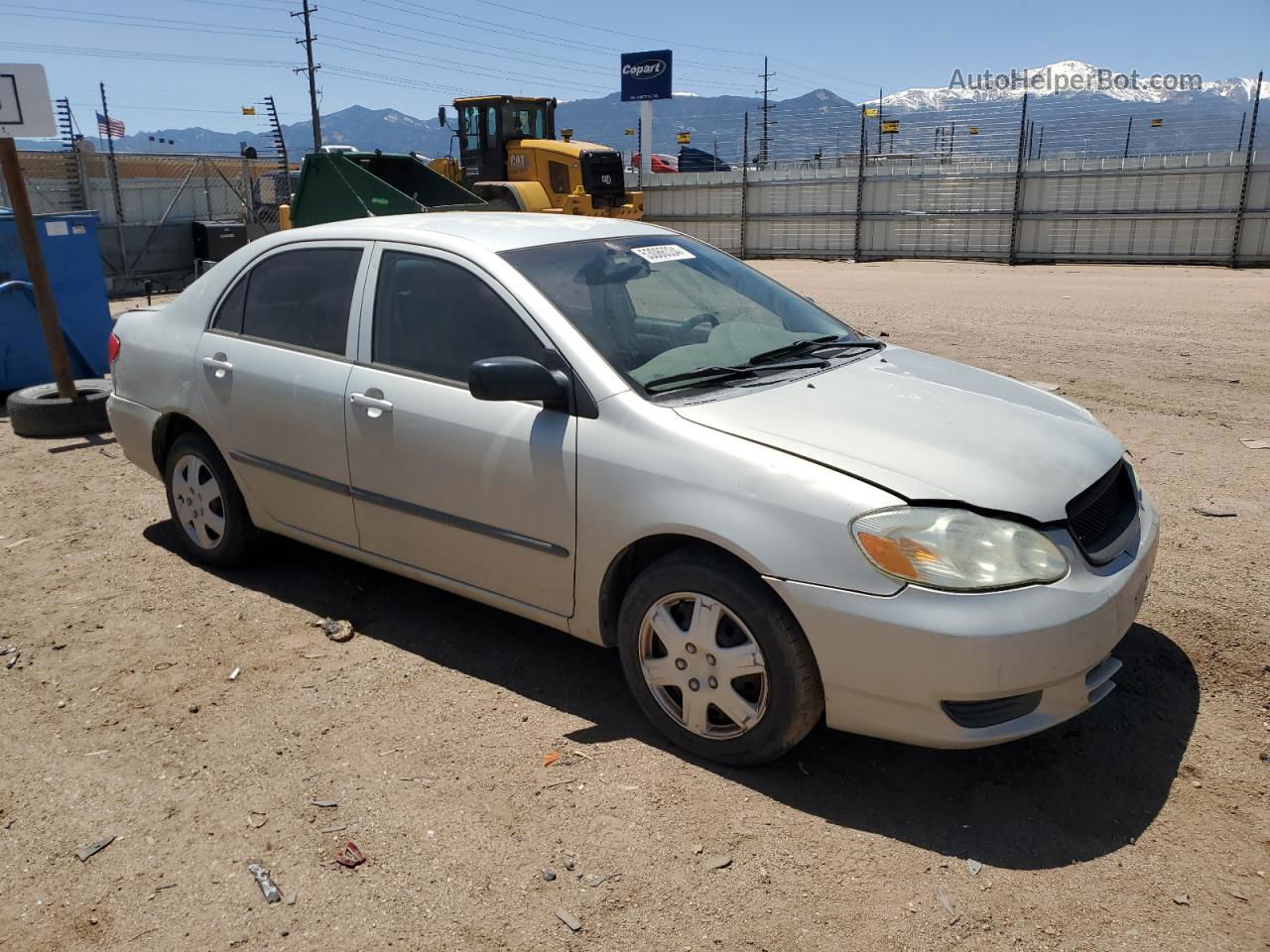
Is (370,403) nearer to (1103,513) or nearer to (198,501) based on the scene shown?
(198,501)

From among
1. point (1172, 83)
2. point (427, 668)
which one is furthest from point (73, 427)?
point (1172, 83)

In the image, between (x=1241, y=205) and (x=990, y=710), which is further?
(x=1241, y=205)

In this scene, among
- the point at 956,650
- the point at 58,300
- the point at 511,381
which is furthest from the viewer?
the point at 58,300

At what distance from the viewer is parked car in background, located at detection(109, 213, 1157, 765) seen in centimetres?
287

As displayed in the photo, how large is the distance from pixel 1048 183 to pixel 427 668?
23.1m

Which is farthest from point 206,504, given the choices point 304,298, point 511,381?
point 511,381

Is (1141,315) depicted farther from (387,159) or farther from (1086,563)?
(1086,563)

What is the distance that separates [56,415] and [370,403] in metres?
5.05

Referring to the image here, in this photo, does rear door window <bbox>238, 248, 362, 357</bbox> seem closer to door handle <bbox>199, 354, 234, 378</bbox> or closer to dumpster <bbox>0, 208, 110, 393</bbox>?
door handle <bbox>199, 354, 234, 378</bbox>

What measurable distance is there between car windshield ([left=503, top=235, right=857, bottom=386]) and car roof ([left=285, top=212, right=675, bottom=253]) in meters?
0.08

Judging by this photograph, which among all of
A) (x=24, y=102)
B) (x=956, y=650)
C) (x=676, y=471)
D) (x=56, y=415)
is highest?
(x=24, y=102)

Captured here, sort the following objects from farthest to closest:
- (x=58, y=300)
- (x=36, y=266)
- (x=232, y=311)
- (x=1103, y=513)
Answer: (x=58, y=300) → (x=36, y=266) → (x=232, y=311) → (x=1103, y=513)

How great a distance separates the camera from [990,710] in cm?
289

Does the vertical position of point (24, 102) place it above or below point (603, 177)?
above
